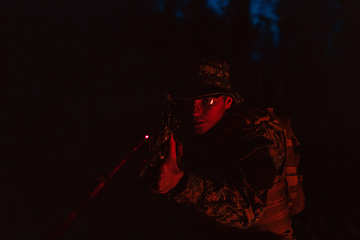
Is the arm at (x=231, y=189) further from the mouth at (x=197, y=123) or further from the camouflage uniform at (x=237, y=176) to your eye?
the mouth at (x=197, y=123)

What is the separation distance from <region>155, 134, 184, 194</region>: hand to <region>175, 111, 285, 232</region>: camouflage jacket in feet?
0.24

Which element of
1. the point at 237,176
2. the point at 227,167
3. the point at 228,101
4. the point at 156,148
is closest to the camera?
the point at 156,148

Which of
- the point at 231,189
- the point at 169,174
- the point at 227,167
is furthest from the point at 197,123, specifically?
the point at 169,174

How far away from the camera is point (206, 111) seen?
260 centimetres

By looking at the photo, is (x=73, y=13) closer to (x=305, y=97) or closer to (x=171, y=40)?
(x=171, y=40)

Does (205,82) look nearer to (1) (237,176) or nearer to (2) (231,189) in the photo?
(1) (237,176)

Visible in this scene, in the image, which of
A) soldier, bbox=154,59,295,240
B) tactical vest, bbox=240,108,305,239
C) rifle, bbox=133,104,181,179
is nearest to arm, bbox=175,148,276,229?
soldier, bbox=154,59,295,240

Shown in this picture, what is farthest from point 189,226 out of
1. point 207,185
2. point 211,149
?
point 207,185

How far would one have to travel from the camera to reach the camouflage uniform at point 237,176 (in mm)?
1861

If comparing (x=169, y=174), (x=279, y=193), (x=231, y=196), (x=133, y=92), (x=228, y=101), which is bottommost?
(x=279, y=193)

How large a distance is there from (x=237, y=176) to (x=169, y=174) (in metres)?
0.73

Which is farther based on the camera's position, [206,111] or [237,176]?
[206,111]

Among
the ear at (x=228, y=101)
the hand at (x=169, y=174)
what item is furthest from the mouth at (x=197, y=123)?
the hand at (x=169, y=174)

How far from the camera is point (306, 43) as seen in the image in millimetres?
6148
